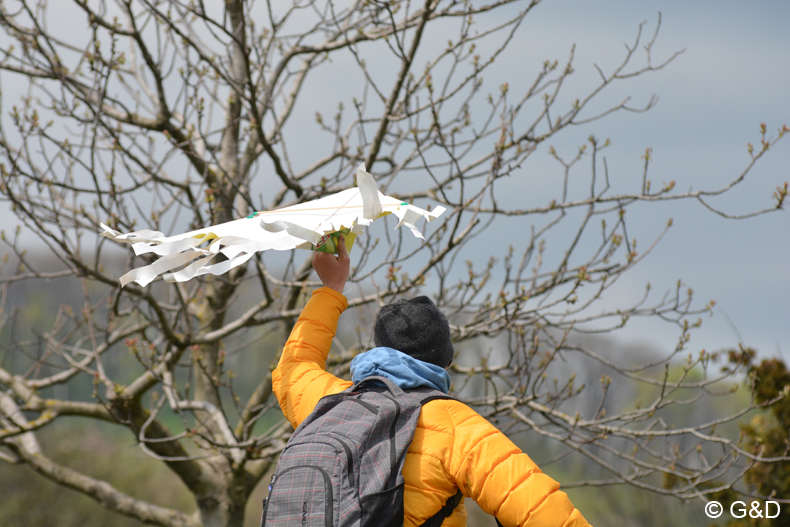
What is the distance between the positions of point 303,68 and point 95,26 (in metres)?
2.07

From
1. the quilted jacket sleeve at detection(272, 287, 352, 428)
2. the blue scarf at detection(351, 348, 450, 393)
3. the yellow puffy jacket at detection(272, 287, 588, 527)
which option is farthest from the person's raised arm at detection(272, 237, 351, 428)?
the yellow puffy jacket at detection(272, 287, 588, 527)

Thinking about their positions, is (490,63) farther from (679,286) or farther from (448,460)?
(448,460)

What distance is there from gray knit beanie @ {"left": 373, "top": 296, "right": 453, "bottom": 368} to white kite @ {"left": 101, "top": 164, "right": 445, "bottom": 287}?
22 centimetres

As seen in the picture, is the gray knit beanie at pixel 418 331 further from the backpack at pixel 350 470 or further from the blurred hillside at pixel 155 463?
the blurred hillside at pixel 155 463

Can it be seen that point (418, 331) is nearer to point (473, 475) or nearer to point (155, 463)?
point (473, 475)

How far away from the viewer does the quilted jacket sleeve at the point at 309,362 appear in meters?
1.79

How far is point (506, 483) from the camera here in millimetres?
1342

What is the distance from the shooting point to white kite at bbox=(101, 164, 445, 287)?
5.27ft

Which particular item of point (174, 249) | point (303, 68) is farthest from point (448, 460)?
point (303, 68)

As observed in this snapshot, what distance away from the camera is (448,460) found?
1.43 meters

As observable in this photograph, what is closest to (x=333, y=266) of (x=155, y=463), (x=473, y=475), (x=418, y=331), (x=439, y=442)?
(x=418, y=331)

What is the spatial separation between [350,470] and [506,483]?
0.37 metres

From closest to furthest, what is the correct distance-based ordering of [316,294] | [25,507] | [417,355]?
[417,355]
[316,294]
[25,507]

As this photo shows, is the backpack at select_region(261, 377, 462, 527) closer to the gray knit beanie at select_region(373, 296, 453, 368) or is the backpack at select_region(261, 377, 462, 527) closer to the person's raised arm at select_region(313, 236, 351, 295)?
the gray knit beanie at select_region(373, 296, 453, 368)
